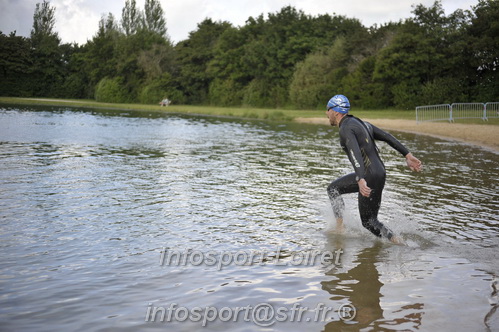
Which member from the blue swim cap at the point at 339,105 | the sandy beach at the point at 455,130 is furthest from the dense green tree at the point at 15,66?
the blue swim cap at the point at 339,105

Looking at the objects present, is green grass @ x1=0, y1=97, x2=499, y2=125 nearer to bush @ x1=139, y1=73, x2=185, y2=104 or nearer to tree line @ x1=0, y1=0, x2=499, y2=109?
tree line @ x1=0, y1=0, x2=499, y2=109

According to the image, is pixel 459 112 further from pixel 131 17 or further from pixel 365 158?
pixel 131 17

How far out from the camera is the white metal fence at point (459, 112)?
34.5 meters

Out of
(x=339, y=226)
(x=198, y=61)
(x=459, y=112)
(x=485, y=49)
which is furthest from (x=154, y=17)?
(x=339, y=226)

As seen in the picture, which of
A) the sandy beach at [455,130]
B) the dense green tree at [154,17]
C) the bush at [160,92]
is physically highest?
the dense green tree at [154,17]

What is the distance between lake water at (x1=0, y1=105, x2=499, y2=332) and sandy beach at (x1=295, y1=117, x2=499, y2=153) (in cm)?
1077

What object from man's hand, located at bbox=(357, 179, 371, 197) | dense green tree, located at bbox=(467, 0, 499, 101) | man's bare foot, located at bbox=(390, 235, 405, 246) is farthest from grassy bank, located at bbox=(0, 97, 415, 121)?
man's hand, located at bbox=(357, 179, 371, 197)

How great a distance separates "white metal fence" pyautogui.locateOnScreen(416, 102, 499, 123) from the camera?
34531 mm

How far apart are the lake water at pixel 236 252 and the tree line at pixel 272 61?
3715cm

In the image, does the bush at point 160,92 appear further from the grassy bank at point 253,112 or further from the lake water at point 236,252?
the lake water at point 236,252

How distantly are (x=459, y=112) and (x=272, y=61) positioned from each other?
117 ft

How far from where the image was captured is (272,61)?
67.6 metres

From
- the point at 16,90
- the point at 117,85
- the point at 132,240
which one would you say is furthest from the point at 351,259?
the point at 16,90

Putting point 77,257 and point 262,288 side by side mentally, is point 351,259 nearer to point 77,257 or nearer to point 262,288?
point 262,288
